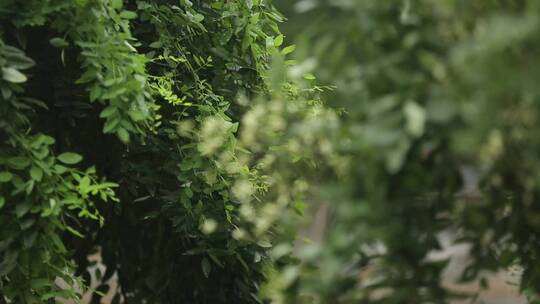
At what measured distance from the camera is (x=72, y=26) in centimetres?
283

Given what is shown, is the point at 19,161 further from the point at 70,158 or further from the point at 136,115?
the point at 136,115

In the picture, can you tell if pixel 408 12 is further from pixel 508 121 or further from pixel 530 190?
pixel 530 190

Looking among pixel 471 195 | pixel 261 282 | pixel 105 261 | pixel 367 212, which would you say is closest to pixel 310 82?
pixel 261 282

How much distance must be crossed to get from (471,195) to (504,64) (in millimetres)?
464

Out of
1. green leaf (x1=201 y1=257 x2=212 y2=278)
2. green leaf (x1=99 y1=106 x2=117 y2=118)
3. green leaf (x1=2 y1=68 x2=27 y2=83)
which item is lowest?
green leaf (x1=201 y1=257 x2=212 y2=278)

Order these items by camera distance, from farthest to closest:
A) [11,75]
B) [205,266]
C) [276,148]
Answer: [205,266] < [11,75] < [276,148]

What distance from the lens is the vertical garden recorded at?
5.27ft

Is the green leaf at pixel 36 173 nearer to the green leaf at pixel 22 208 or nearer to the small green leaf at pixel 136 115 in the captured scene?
the green leaf at pixel 22 208

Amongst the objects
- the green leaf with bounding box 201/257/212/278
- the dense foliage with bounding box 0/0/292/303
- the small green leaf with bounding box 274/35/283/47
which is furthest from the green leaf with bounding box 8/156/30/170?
the small green leaf with bounding box 274/35/283/47

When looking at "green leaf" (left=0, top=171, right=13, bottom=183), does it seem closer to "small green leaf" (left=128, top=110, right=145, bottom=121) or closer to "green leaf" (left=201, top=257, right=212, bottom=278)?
"small green leaf" (left=128, top=110, right=145, bottom=121)

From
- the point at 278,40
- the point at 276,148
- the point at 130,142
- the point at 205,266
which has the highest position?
the point at 276,148

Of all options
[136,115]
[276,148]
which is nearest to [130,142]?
[136,115]

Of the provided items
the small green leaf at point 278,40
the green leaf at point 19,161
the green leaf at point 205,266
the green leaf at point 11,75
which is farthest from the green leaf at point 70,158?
the small green leaf at point 278,40

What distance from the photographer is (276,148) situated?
7.70ft
